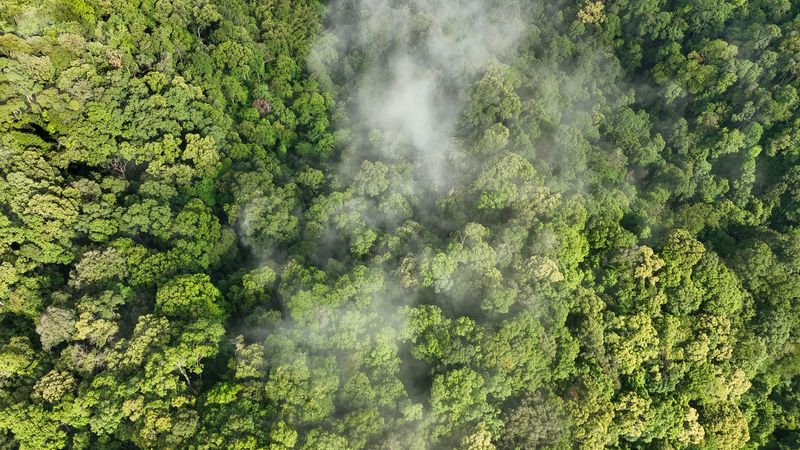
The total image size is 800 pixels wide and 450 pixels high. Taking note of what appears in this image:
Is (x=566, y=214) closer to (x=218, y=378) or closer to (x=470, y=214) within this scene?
(x=470, y=214)

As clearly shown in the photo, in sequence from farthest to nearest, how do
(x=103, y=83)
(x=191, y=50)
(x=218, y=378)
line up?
(x=191, y=50) < (x=103, y=83) < (x=218, y=378)

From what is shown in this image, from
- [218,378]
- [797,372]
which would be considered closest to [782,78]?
[797,372]

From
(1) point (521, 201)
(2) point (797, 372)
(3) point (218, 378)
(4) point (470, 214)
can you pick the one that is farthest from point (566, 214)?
(3) point (218, 378)

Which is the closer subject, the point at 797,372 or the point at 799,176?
the point at 797,372

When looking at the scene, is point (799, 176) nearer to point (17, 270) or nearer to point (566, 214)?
A: point (566, 214)

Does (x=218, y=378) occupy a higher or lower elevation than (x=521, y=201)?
lower

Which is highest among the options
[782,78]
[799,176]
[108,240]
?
[782,78]

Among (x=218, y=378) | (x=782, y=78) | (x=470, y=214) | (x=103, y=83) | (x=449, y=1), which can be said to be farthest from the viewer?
(x=449, y=1)
